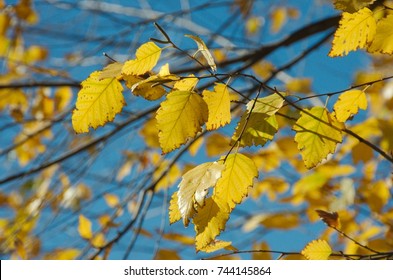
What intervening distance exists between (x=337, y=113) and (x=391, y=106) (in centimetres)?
111

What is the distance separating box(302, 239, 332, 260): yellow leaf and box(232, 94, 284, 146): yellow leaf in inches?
10.0

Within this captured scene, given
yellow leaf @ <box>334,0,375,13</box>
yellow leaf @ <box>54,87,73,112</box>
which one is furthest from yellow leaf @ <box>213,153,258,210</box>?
yellow leaf @ <box>54,87,73,112</box>

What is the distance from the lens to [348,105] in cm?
71

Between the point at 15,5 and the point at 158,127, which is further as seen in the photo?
the point at 15,5

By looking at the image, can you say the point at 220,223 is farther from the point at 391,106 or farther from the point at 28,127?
the point at 28,127

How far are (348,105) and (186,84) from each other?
245mm

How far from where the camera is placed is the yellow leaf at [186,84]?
25.0 inches

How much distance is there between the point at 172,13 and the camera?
5.67 ft

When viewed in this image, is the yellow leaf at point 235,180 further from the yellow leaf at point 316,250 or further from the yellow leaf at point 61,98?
the yellow leaf at point 61,98

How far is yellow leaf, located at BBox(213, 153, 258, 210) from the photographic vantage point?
0.65 m

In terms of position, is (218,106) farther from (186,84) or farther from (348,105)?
(348,105)

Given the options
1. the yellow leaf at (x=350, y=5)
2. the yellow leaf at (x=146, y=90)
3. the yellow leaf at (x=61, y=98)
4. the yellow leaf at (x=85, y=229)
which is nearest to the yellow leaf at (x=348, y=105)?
the yellow leaf at (x=350, y=5)

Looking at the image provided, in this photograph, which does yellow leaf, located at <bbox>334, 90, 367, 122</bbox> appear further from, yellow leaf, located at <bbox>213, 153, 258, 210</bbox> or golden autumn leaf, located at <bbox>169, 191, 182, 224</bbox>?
golden autumn leaf, located at <bbox>169, 191, 182, 224</bbox>
